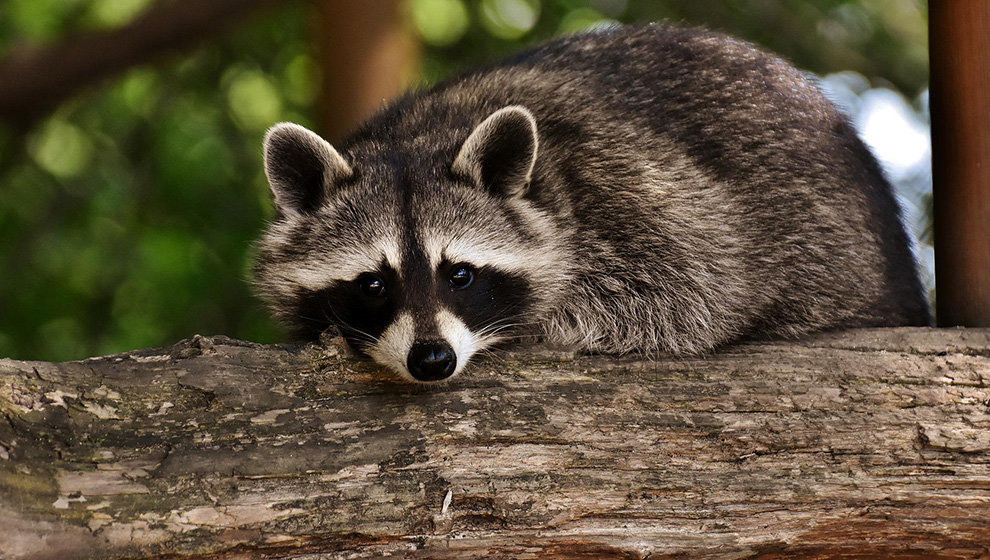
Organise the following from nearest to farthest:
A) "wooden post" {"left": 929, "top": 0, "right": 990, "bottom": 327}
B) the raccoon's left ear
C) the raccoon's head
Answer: the raccoon's head
the raccoon's left ear
"wooden post" {"left": 929, "top": 0, "right": 990, "bottom": 327}

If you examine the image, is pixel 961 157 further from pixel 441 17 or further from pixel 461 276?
pixel 441 17

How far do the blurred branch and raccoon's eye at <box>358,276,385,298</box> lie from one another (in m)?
2.39

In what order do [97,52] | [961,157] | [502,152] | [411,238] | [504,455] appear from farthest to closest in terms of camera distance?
[97,52], [961,157], [502,152], [411,238], [504,455]

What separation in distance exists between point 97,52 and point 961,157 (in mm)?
3969

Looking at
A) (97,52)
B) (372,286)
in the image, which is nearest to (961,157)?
(372,286)

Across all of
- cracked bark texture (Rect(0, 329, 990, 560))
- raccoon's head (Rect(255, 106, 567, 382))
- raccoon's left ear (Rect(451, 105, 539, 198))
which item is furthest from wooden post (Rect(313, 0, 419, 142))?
cracked bark texture (Rect(0, 329, 990, 560))

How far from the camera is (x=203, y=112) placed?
6980 millimetres

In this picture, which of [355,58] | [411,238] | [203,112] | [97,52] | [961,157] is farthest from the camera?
[203,112]

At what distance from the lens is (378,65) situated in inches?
210

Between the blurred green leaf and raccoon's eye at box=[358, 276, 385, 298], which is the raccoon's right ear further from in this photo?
the blurred green leaf

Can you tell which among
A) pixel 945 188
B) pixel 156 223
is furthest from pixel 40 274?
pixel 945 188

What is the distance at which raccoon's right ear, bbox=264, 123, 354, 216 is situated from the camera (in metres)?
3.09

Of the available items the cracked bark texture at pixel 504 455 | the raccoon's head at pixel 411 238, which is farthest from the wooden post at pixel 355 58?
the cracked bark texture at pixel 504 455

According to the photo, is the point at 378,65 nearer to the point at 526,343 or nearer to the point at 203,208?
the point at 203,208
